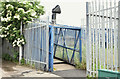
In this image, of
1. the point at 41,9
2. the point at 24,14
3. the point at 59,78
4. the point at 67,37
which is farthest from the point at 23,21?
the point at 59,78

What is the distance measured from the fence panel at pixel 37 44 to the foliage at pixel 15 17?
0.48 metres

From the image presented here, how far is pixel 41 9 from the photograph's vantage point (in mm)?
11672

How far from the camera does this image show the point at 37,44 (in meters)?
8.66

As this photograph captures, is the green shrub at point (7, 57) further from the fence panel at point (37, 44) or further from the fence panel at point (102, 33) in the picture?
the fence panel at point (102, 33)

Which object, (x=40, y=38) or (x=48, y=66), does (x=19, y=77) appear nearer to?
(x=48, y=66)

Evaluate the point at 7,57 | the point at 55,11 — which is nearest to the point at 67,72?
the point at 55,11

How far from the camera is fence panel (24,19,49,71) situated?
7.85 metres

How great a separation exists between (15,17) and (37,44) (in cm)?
246

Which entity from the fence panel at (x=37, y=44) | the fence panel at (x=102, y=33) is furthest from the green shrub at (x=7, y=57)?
the fence panel at (x=102, y=33)

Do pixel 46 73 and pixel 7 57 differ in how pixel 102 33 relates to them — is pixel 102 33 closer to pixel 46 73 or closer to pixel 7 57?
pixel 46 73

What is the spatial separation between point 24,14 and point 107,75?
24.6ft

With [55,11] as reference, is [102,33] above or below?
below

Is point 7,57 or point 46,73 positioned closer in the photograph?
point 46,73

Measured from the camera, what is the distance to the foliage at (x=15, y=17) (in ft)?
32.1
